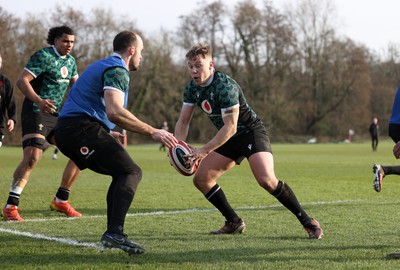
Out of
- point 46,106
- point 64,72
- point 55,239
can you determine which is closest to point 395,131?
point 55,239

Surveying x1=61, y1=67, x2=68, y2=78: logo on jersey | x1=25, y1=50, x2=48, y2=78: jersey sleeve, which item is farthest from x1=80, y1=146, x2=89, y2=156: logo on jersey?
x1=61, y1=67, x2=68, y2=78: logo on jersey

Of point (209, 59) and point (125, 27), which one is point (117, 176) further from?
point (125, 27)

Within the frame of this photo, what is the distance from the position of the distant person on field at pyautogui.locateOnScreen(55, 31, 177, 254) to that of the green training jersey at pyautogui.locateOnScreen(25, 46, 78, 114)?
8.61 feet

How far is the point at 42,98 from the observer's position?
329 inches

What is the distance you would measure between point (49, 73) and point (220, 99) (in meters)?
3.09

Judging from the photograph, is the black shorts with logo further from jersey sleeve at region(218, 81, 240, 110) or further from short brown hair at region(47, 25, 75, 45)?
jersey sleeve at region(218, 81, 240, 110)

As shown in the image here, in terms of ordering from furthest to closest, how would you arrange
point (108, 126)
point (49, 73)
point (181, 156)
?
point (49, 73)
point (181, 156)
point (108, 126)

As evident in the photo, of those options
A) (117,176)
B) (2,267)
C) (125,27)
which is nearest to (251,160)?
(117,176)

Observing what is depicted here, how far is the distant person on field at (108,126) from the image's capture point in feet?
17.7

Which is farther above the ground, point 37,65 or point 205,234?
point 37,65

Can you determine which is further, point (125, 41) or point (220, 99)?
point (220, 99)

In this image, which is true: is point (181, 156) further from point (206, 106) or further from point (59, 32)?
point (59, 32)

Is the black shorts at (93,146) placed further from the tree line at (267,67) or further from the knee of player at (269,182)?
the tree line at (267,67)

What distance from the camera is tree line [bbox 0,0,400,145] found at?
60.1m
